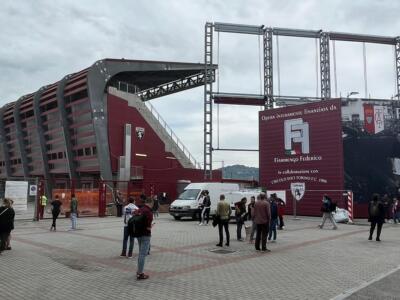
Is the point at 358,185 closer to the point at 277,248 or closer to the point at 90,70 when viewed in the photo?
the point at 277,248

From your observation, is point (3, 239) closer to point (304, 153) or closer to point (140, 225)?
point (140, 225)

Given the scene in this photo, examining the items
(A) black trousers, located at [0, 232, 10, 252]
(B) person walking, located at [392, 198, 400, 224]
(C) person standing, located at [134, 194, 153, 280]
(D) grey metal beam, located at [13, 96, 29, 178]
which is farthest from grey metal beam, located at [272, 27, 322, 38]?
(C) person standing, located at [134, 194, 153, 280]

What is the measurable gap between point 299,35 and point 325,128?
10637 millimetres

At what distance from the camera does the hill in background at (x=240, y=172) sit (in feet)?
155

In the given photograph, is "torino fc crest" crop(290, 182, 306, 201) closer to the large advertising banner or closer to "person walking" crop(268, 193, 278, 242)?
the large advertising banner

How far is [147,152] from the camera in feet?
139

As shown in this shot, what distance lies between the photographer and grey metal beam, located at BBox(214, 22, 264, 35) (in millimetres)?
36312

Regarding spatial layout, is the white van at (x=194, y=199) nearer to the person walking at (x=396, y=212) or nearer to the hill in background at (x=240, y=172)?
the person walking at (x=396, y=212)

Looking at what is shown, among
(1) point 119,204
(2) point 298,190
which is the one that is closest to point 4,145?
(1) point 119,204

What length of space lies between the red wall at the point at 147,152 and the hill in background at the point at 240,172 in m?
3.05

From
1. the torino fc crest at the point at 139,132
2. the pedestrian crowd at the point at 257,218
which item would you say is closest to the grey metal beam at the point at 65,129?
the torino fc crest at the point at 139,132

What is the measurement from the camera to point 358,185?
30.5 meters

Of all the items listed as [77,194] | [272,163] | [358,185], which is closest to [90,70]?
[77,194]

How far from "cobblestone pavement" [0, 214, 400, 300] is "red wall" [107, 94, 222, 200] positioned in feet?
71.0
